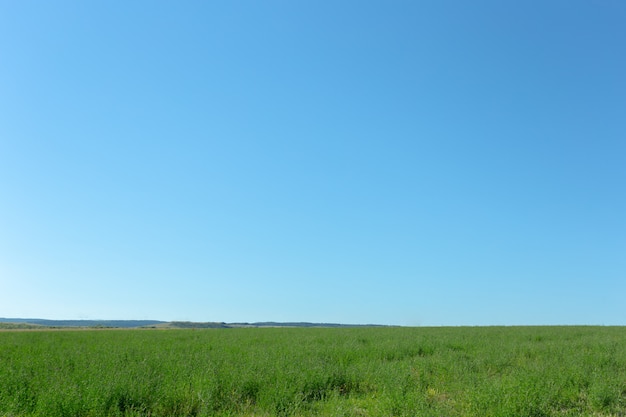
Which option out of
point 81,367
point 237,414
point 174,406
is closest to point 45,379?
point 81,367

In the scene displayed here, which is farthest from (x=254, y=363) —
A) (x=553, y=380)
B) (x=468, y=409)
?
(x=553, y=380)

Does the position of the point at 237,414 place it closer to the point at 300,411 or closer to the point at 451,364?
the point at 300,411

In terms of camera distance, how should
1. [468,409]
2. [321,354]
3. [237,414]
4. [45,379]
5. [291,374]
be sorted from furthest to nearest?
[321,354]
[291,374]
[45,379]
[237,414]
[468,409]

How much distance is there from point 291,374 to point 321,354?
577cm

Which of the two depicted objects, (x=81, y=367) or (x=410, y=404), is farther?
(x=81, y=367)

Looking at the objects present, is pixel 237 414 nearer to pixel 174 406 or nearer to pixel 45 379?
pixel 174 406

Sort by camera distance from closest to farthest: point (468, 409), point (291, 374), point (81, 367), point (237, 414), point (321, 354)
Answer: point (468, 409) → point (237, 414) → point (291, 374) → point (81, 367) → point (321, 354)

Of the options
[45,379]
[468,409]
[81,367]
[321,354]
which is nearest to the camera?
[468,409]

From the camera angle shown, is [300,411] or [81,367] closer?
[300,411]

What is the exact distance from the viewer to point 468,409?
7.08 m

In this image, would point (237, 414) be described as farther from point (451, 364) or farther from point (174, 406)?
point (451, 364)

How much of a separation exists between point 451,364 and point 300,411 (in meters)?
5.49

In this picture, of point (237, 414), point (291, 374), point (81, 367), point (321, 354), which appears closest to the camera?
point (237, 414)

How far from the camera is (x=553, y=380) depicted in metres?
9.20
